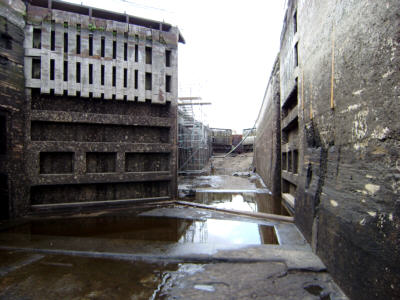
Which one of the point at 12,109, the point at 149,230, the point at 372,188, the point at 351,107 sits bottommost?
the point at 149,230

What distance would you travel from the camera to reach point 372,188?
8.38 feet

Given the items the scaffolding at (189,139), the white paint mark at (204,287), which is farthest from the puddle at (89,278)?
the scaffolding at (189,139)

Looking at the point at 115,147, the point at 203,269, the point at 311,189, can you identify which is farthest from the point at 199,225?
the point at 115,147

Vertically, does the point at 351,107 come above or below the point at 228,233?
above

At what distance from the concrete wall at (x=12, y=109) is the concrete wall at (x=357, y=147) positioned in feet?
25.4

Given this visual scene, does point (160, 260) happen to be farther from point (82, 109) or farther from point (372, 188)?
point (82, 109)

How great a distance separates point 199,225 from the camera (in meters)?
6.21

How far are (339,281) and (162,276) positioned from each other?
2335 millimetres

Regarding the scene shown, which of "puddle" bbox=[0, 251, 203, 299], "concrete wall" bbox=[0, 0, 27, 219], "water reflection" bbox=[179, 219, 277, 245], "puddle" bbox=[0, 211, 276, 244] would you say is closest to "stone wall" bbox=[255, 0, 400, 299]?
"water reflection" bbox=[179, 219, 277, 245]

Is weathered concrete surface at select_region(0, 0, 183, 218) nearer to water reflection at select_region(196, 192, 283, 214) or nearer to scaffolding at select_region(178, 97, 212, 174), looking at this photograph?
water reflection at select_region(196, 192, 283, 214)

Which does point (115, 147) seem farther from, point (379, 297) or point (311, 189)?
point (379, 297)

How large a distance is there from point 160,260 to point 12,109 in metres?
6.33

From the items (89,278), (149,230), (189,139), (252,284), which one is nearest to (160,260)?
(89,278)

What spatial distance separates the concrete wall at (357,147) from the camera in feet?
7.43
